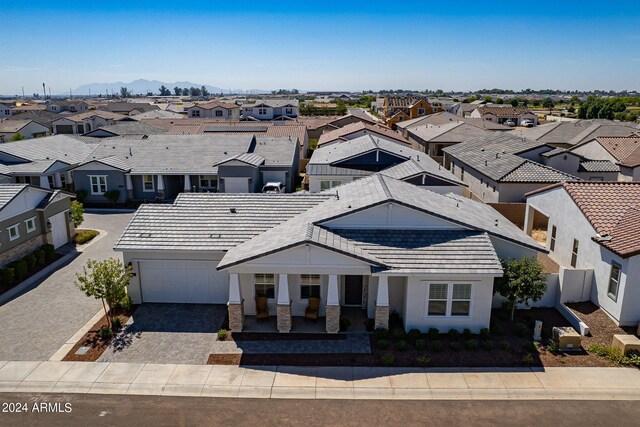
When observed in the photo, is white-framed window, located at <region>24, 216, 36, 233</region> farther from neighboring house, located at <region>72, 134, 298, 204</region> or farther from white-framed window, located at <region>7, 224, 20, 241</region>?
neighboring house, located at <region>72, 134, 298, 204</region>

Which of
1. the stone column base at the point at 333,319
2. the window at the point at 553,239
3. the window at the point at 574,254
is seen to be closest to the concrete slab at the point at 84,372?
the stone column base at the point at 333,319

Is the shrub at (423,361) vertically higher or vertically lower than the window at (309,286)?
lower

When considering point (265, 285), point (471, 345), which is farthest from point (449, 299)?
point (265, 285)

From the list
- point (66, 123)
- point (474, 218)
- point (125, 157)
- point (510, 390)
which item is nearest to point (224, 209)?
point (474, 218)

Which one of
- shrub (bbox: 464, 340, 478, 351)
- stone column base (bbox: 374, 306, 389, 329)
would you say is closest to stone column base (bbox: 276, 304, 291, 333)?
stone column base (bbox: 374, 306, 389, 329)

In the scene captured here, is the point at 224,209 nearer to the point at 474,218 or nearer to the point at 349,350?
the point at 349,350

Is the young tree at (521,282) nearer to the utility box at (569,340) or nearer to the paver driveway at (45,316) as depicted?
the utility box at (569,340)

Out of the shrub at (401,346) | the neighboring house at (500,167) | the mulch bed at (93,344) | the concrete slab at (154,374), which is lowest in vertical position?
the concrete slab at (154,374)
